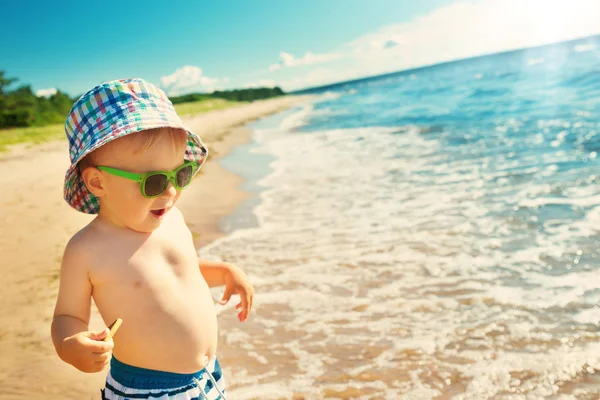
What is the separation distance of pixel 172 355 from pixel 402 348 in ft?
5.76

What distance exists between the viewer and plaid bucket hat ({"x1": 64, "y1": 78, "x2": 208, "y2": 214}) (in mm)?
1628

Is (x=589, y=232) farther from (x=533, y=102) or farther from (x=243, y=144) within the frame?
(x=533, y=102)

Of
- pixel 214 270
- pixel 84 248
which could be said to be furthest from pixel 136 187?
pixel 214 270

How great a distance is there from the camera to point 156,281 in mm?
1759

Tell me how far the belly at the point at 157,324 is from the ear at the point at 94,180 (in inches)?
13.2

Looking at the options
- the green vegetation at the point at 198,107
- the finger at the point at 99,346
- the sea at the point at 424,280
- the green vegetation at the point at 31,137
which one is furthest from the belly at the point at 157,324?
the green vegetation at the point at 198,107

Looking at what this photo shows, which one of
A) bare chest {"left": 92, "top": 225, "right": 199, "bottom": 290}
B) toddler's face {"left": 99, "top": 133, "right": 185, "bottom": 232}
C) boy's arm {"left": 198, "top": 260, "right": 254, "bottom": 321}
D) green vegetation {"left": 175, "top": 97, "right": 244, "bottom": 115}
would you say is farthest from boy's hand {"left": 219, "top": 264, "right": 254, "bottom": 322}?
green vegetation {"left": 175, "top": 97, "right": 244, "bottom": 115}

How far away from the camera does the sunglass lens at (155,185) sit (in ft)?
5.44

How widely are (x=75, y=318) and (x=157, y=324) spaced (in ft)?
0.88

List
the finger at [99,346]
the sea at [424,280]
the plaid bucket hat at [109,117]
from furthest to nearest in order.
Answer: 1. the sea at [424,280]
2. the plaid bucket hat at [109,117]
3. the finger at [99,346]

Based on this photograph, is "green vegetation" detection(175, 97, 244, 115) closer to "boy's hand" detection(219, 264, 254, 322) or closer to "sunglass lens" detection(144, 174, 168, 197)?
"boy's hand" detection(219, 264, 254, 322)

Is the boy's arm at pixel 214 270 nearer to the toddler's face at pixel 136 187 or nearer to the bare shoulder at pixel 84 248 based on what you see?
the toddler's face at pixel 136 187

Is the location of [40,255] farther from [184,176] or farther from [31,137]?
[31,137]

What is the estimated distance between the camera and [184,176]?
179 cm
